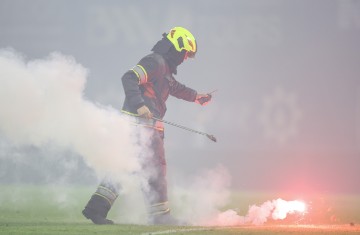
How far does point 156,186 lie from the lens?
13.1 m

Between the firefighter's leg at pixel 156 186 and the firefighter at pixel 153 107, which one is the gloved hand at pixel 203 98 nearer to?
the firefighter at pixel 153 107

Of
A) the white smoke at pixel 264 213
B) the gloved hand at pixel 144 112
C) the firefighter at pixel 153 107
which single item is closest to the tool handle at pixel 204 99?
the firefighter at pixel 153 107

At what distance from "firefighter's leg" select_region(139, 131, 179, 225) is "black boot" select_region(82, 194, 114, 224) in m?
0.74

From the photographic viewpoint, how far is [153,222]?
1316 centimetres

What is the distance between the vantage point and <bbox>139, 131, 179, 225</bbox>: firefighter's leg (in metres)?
13.1

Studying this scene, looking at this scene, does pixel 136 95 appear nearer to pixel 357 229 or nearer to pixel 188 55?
pixel 188 55

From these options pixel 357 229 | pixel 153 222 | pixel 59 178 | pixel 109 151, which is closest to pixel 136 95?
pixel 109 151

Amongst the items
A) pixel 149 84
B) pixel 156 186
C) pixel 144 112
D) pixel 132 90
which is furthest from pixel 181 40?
pixel 156 186

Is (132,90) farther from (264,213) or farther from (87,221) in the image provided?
(264,213)

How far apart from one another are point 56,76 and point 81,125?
3.39 feet

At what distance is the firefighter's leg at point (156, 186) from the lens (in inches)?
516

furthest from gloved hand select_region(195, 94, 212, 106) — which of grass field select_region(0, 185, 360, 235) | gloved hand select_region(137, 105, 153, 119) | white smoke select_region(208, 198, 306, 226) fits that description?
grass field select_region(0, 185, 360, 235)

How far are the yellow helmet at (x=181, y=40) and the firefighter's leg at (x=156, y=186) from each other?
5.46 feet

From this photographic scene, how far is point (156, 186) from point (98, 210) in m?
1.09
